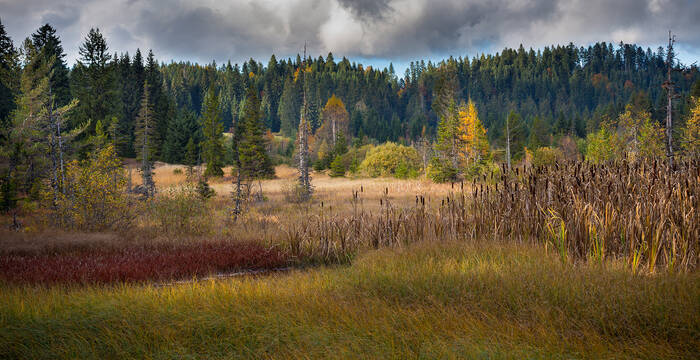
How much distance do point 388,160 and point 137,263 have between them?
31057 mm

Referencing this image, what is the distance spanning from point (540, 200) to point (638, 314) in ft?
11.6

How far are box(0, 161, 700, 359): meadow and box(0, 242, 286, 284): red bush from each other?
0.04m

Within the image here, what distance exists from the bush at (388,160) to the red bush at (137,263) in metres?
28.4

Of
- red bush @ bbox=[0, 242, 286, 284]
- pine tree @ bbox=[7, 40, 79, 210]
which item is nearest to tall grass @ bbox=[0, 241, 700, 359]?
red bush @ bbox=[0, 242, 286, 284]

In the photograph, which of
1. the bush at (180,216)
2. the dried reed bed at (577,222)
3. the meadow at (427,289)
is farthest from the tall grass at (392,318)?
the bush at (180,216)

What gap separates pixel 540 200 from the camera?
674 centimetres

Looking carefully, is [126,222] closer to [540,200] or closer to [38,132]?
[38,132]

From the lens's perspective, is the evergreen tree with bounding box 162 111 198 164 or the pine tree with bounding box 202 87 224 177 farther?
the evergreen tree with bounding box 162 111 198 164

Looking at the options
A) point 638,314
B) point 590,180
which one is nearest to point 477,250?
point 590,180

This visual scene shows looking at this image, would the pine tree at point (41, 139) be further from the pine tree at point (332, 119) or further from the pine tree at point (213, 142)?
the pine tree at point (332, 119)

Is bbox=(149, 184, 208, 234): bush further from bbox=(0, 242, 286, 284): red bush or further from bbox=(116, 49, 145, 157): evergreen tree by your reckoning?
bbox=(116, 49, 145, 157): evergreen tree

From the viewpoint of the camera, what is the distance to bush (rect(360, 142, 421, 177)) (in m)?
36.7

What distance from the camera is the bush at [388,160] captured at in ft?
120

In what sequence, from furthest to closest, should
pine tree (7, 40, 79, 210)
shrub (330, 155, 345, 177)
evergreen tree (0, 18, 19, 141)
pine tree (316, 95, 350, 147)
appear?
pine tree (316, 95, 350, 147)
shrub (330, 155, 345, 177)
evergreen tree (0, 18, 19, 141)
pine tree (7, 40, 79, 210)
